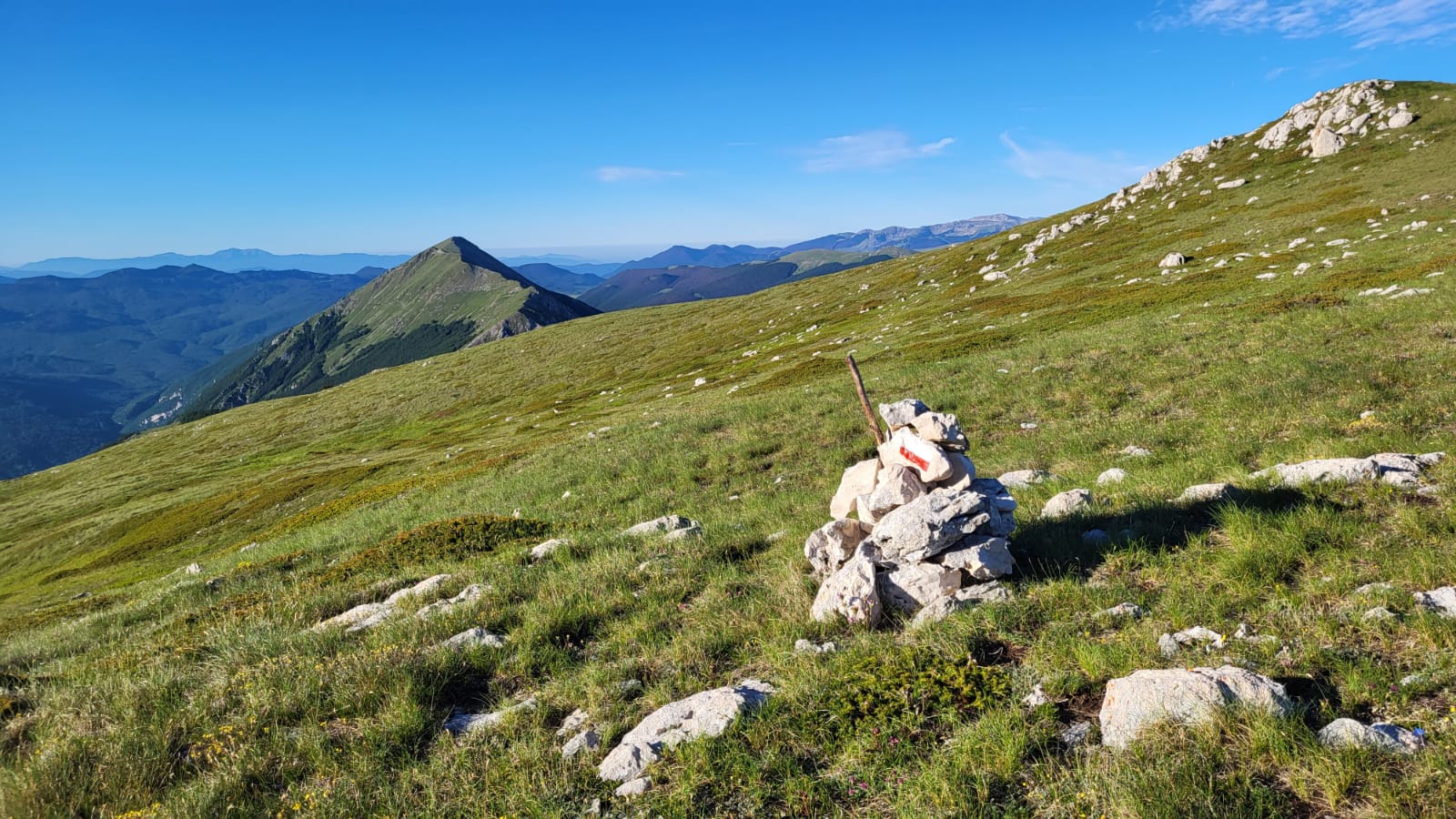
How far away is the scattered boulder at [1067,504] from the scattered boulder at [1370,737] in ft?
19.1

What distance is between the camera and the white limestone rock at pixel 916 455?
9.19 m

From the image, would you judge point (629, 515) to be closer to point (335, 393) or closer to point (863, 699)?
point (863, 699)

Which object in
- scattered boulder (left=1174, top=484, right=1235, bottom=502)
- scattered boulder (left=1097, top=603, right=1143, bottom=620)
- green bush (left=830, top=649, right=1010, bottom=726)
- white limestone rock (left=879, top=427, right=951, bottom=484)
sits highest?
white limestone rock (left=879, top=427, right=951, bottom=484)

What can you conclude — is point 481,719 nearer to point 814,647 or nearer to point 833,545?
point 814,647

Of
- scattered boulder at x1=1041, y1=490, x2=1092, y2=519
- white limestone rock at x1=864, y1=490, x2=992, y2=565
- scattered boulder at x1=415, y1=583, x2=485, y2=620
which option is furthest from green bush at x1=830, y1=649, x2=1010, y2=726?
scattered boulder at x1=415, y1=583, x2=485, y2=620

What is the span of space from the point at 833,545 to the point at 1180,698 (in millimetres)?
4464

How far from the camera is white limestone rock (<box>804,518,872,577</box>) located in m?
Result: 8.99

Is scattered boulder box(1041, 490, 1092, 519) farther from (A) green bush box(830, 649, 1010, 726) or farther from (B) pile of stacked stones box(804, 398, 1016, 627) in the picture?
(A) green bush box(830, 649, 1010, 726)

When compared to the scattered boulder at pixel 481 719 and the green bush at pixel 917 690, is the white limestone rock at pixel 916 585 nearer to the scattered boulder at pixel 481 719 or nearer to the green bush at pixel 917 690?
the green bush at pixel 917 690

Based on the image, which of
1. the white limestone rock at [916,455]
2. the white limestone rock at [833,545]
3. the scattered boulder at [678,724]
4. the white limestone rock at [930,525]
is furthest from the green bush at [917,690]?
the white limestone rock at [916,455]

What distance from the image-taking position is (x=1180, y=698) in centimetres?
511

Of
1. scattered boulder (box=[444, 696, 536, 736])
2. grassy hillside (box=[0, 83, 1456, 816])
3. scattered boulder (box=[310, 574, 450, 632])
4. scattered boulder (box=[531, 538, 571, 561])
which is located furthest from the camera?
scattered boulder (box=[531, 538, 571, 561])

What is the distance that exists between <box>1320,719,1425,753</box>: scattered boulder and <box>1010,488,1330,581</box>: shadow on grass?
3.43 metres

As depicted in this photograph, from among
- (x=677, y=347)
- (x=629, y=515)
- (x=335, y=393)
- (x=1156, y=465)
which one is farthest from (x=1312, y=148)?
(x=335, y=393)
